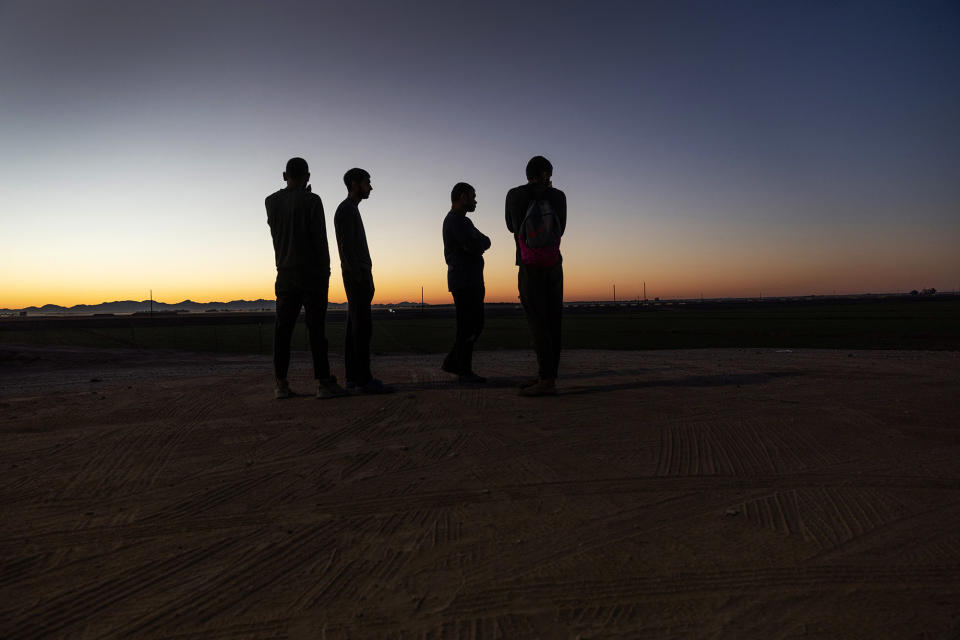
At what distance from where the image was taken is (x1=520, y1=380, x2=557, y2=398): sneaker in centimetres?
482

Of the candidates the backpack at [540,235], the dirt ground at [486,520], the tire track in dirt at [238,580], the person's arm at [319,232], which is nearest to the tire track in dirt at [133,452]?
the dirt ground at [486,520]

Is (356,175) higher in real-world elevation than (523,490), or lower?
higher

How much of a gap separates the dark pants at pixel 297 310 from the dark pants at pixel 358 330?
312 millimetres

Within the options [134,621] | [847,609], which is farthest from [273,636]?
[847,609]

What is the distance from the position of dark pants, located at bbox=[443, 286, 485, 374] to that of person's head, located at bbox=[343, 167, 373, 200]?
1.41 metres

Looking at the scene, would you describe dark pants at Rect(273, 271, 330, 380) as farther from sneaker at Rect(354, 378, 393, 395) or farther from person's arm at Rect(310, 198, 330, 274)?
sneaker at Rect(354, 378, 393, 395)

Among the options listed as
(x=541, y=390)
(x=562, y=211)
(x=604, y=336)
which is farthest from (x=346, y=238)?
(x=604, y=336)

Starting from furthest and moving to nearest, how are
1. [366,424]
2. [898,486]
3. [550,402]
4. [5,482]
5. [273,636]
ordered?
[550,402] → [366,424] → [5,482] → [898,486] → [273,636]

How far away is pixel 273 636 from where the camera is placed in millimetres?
1461

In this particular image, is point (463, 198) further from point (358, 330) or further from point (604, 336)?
point (604, 336)

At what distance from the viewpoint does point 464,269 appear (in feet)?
20.1

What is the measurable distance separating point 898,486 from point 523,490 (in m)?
1.66

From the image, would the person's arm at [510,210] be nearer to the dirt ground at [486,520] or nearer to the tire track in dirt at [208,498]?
the dirt ground at [486,520]

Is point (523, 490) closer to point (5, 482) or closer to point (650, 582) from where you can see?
point (650, 582)
